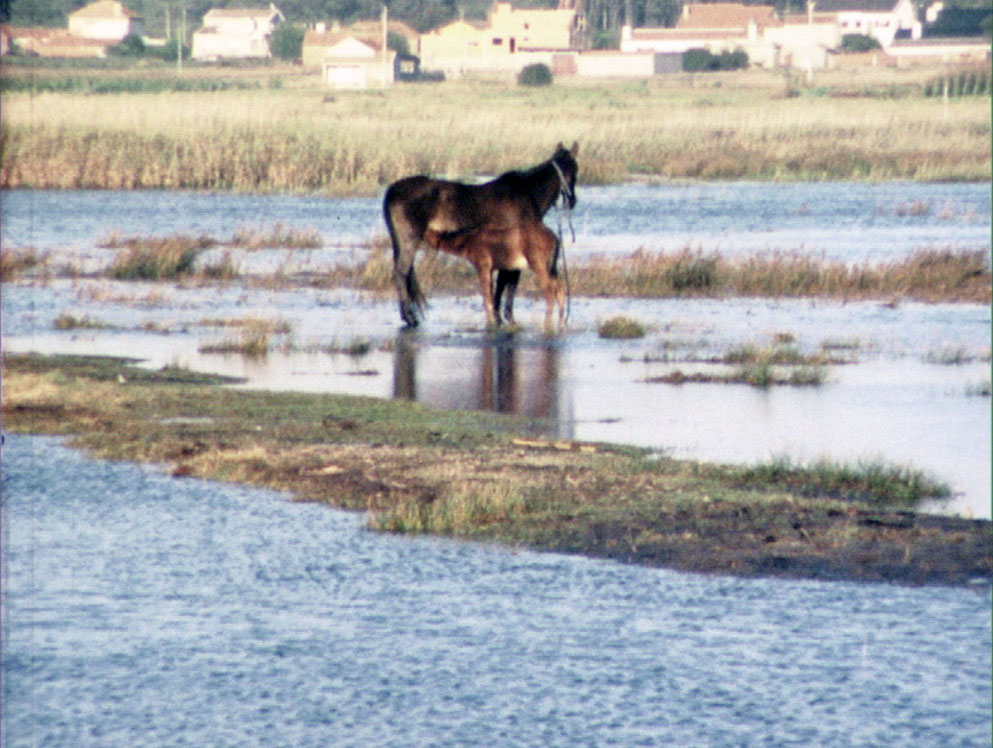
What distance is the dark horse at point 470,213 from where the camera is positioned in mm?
18828

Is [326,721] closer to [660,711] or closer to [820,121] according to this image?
[660,711]

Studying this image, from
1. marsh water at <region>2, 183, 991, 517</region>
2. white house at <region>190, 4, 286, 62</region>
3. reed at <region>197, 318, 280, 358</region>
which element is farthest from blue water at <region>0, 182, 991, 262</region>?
white house at <region>190, 4, 286, 62</region>

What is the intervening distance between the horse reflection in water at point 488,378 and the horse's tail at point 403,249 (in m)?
0.91

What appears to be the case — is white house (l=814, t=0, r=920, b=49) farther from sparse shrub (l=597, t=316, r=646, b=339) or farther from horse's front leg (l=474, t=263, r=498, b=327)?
horse's front leg (l=474, t=263, r=498, b=327)

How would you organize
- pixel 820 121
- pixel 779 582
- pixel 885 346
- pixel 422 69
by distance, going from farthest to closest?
pixel 422 69
pixel 820 121
pixel 885 346
pixel 779 582

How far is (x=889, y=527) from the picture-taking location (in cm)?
1019

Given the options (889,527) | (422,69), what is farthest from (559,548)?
(422,69)

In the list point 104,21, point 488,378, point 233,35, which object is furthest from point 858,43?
point 488,378

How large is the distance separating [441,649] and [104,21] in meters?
65.2

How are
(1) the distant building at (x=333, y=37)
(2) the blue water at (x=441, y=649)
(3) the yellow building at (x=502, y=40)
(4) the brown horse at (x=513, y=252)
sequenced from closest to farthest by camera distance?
(2) the blue water at (x=441, y=649) < (4) the brown horse at (x=513, y=252) < (3) the yellow building at (x=502, y=40) < (1) the distant building at (x=333, y=37)

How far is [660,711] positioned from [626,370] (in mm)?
8979

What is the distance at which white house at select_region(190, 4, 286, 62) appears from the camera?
86.1 m

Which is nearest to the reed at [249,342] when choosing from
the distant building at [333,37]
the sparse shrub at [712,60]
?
the sparse shrub at [712,60]

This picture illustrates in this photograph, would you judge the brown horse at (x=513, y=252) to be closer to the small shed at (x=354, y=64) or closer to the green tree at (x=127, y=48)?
the green tree at (x=127, y=48)
